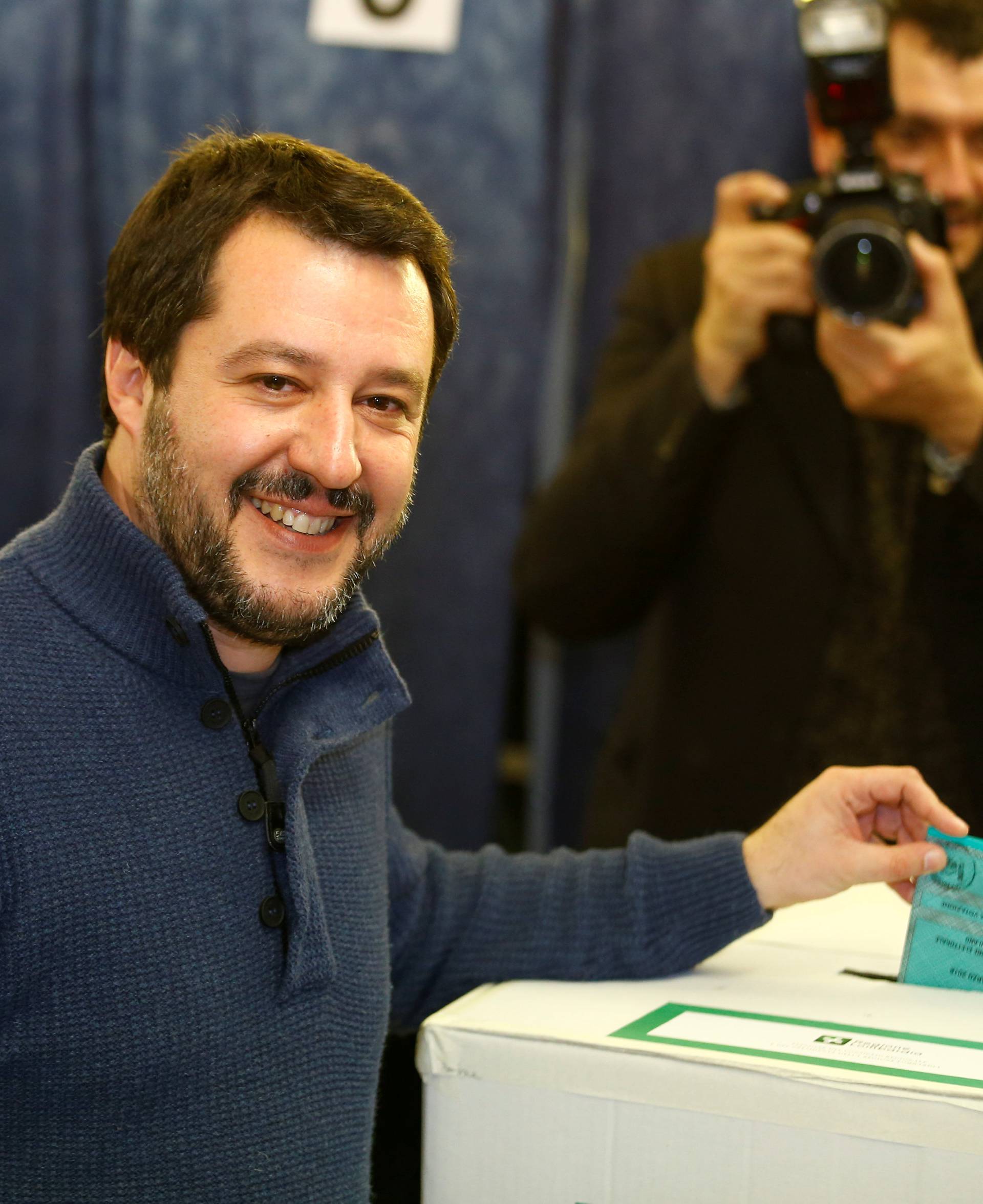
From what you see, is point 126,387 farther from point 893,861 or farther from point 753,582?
point 753,582

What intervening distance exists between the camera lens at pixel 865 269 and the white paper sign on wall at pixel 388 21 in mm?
662

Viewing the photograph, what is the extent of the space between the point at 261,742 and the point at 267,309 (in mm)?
263

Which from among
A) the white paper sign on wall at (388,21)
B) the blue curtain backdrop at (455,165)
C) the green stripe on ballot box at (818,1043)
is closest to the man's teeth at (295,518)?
the green stripe on ballot box at (818,1043)

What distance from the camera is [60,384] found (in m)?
1.72

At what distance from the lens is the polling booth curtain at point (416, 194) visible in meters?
1.67

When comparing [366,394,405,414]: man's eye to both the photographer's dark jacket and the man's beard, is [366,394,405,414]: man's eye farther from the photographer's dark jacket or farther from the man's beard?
the photographer's dark jacket

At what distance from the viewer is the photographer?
1.26 meters

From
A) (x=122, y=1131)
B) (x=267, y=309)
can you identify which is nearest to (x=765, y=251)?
(x=267, y=309)

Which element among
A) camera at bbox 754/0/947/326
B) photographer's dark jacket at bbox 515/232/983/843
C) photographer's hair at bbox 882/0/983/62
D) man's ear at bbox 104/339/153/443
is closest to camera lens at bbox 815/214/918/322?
camera at bbox 754/0/947/326

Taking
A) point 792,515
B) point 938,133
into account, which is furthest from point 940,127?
point 792,515

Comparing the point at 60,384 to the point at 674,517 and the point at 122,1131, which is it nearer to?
the point at 674,517

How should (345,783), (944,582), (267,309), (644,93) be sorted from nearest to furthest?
1. (267,309)
2. (345,783)
3. (944,582)
4. (644,93)

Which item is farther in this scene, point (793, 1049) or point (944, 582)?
point (944, 582)

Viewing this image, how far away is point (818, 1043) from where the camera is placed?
688 millimetres
